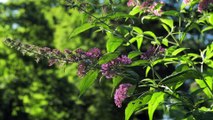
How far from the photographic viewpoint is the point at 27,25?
2419 cm

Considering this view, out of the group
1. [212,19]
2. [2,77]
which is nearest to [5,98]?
[2,77]

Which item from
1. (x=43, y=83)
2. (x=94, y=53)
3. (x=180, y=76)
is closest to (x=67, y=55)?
(x=94, y=53)

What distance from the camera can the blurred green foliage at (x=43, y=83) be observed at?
21047mm

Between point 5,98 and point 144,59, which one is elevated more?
point 5,98

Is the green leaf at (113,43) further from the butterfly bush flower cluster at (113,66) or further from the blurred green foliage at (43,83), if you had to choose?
the blurred green foliage at (43,83)

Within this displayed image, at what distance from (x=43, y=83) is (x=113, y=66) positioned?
67.7ft

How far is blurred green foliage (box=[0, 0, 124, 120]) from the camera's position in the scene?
69.1ft

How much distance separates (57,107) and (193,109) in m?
20.0

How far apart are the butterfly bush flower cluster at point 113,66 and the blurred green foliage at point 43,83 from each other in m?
18.1

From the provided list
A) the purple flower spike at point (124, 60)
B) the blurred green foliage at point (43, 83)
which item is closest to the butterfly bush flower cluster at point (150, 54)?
the purple flower spike at point (124, 60)

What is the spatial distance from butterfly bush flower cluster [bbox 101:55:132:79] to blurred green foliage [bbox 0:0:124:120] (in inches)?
713

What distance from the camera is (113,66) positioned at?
1789 millimetres

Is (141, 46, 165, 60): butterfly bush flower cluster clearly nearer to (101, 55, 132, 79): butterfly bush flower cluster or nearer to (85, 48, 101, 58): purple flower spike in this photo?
(101, 55, 132, 79): butterfly bush flower cluster

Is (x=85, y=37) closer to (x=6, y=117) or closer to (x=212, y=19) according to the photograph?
(x=6, y=117)
